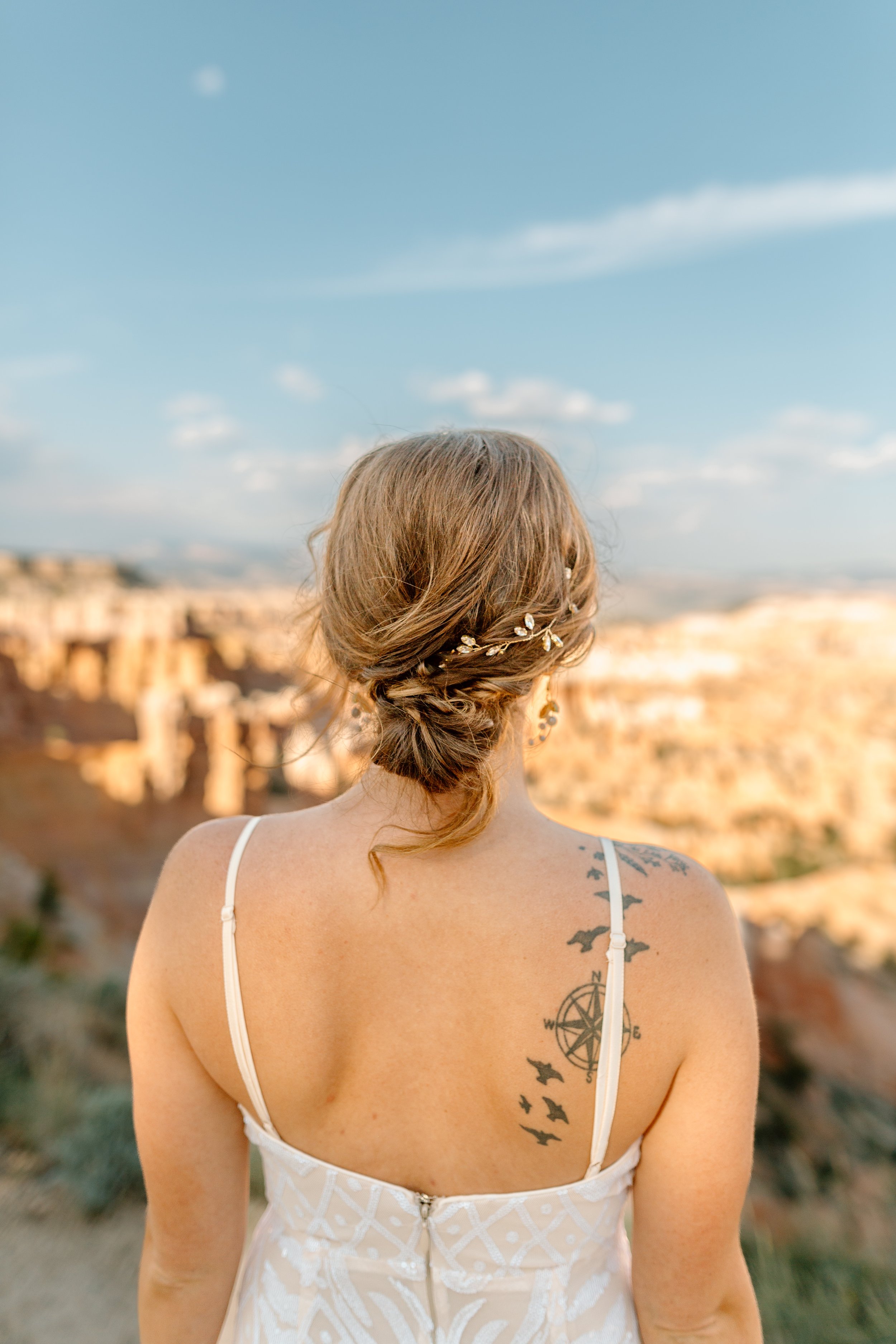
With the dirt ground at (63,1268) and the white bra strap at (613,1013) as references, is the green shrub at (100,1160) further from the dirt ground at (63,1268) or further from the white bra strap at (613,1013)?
the white bra strap at (613,1013)

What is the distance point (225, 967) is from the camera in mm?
1083

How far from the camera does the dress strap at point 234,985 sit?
1079 millimetres

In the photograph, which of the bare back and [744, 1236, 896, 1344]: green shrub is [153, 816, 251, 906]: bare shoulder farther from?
[744, 1236, 896, 1344]: green shrub

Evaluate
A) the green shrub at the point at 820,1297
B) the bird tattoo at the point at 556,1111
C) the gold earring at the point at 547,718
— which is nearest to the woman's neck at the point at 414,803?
the gold earring at the point at 547,718

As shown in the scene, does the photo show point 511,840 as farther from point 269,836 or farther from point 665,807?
point 665,807

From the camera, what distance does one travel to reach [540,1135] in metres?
1.06

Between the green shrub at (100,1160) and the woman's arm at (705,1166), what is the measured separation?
3429mm

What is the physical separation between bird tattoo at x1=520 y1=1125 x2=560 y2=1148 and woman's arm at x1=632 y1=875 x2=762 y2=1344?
14 cm

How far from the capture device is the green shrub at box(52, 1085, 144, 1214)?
3.70 metres

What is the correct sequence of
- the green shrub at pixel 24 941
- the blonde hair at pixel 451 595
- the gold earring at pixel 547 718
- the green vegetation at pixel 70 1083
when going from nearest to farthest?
1. the blonde hair at pixel 451 595
2. the gold earring at pixel 547 718
3. the green vegetation at pixel 70 1083
4. the green shrub at pixel 24 941

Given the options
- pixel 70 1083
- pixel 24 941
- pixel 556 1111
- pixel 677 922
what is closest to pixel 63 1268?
pixel 70 1083

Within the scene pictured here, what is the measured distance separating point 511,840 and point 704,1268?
0.71m

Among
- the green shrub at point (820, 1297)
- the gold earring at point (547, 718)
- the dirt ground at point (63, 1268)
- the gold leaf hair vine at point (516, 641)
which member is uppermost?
the gold leaf hair vine at point (516, 641)

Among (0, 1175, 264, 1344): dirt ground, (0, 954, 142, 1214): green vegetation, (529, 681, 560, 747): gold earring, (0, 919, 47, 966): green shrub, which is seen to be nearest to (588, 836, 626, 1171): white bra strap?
(529, 681, 560, 747): gold earring
